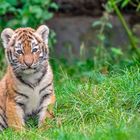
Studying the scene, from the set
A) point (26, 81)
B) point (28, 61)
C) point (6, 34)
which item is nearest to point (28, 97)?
point (26, 81)

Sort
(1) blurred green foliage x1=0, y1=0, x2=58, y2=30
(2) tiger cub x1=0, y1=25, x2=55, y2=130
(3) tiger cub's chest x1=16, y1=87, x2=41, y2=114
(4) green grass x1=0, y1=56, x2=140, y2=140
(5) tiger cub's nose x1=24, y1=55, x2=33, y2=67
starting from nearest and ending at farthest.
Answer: (4) green grass x1=0, y1=56, x2=140, y2=140
(5) tiger cub's nose x1=24, y1=55, x2=33, y2=67
(2) tiger cub x1=0, y1=25, x2=55, y2=130
(3) tiger cub's chest x1=16, y1=87, x2=41, y2=114
(1) blurred green foliage x1=0, y1=0, x2=58, y2=30

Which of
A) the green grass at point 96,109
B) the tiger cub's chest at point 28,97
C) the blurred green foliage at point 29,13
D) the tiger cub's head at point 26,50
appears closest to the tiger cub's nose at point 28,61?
the tiger cub's head at point 26,50

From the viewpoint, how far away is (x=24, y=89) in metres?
8.25

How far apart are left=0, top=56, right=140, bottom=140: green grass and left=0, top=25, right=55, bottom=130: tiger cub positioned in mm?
187

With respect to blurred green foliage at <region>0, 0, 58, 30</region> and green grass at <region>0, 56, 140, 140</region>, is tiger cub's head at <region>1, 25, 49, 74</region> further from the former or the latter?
blurred green foliage at <region>0, 0, 58, 30</region>

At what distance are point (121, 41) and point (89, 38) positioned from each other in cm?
58

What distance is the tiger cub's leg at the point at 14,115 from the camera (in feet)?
26.9

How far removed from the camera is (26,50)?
8102 mm

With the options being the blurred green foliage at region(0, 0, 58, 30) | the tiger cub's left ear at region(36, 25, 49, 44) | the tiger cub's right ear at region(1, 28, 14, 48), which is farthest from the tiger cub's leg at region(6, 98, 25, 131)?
the blurred green foliage at region(0, 0, 58, 30)

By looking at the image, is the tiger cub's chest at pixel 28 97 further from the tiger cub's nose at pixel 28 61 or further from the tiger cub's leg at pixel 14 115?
the tiger cub's nose at pixel 28 61

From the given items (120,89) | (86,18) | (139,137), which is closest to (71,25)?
(86,18)

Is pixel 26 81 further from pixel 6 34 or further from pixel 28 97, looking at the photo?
pixel 6 34

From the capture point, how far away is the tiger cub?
26.7 feet

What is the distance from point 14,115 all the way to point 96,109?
885 millimetres
